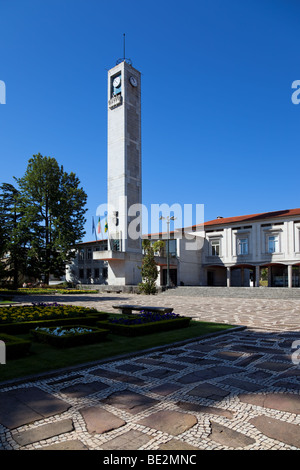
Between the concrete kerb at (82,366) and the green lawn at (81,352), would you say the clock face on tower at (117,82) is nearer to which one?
the green lawn at (81,352)

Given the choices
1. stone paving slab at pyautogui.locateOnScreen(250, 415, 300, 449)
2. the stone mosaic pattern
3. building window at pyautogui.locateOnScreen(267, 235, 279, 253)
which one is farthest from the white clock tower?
stone paving slab at pyautogui.locateOnScreen(250, 415, 300, 449)

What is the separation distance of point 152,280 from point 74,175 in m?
20.9

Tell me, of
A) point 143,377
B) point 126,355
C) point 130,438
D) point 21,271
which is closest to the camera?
point 130,438

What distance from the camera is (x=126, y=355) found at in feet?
24.1

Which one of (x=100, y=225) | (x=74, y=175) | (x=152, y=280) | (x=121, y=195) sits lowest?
(x=152, y=280)

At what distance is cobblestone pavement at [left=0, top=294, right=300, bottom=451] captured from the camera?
3613 millimetres

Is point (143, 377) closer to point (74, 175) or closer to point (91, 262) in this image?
point (74, 175)

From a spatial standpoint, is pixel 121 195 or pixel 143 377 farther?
pixel 121 195

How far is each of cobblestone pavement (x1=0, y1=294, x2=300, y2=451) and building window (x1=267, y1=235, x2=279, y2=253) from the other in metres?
34.6

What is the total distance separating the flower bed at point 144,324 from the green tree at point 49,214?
29.6 meters

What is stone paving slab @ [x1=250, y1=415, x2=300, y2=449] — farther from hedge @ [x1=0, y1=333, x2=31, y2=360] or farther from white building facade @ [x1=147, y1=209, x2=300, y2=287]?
white building facade @ [x1=147, y1=209, x2=300, y2=287]

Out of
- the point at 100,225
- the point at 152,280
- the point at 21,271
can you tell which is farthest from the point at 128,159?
the point at 21,271

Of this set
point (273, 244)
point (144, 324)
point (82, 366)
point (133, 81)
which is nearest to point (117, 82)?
point (133, 81)

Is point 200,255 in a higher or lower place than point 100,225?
lower
